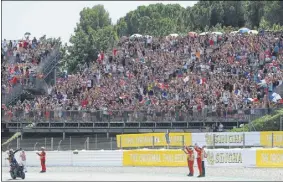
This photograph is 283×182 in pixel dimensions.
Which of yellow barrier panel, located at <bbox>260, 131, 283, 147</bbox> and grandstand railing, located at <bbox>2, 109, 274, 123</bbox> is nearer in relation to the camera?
yellow barrier panel, located at <bbox>260, 131, 283, 147</bbox>

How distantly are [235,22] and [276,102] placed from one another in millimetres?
54527

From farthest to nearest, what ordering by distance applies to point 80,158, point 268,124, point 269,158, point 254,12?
1. point 254,12
2. point 268,124
3. point 80,158
4. point 269,158

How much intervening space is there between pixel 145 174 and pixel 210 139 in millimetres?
7123

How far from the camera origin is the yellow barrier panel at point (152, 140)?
42188 millimetres

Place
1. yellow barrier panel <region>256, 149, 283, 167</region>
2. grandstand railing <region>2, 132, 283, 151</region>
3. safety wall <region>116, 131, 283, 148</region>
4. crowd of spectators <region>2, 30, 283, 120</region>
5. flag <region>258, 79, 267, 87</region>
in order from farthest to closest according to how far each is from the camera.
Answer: flag <region>258, 79, 267, 87</region>
crowd of spectators <region>2, 30, 283, 120</region>
grandstand railing <region>2, 132, 283, 151</region>
safety wall <region>116, 131, 283, 148</region>
yellow barrier panel <region>256, 149, 283, 167</region>

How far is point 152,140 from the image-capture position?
141 ft

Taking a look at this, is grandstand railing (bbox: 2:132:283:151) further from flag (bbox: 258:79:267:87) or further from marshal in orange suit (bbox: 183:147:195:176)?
flag (bbox: 258:79:267:87)

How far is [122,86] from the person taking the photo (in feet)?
175

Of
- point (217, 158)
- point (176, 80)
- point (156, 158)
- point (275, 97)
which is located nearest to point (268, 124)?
point (275, 97)

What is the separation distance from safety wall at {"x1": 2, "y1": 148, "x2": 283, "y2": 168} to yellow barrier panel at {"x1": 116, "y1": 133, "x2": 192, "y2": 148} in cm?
233

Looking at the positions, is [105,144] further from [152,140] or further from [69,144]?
[152,140]

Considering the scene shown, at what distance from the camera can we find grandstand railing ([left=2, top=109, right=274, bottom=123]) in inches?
1845

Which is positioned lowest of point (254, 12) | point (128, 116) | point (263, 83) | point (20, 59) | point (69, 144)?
point (69, 144)

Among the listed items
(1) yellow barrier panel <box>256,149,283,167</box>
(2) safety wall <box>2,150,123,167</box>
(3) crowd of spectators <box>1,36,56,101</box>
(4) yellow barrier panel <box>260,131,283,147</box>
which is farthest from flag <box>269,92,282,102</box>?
(3) crowd of spectators <box>1,36,56,101</box>
